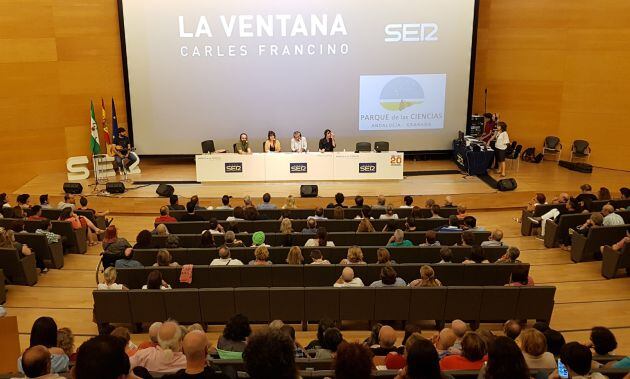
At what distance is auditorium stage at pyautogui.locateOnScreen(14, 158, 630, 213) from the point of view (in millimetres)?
12508

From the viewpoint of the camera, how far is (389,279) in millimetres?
6754

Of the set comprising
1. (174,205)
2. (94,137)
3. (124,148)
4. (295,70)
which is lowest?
(174,205)

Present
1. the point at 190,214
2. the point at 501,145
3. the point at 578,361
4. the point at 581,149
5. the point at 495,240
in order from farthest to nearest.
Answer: the point at 581,149, the point at 501,145, the point at 190,214, the point at 495,240, the point at 578,361

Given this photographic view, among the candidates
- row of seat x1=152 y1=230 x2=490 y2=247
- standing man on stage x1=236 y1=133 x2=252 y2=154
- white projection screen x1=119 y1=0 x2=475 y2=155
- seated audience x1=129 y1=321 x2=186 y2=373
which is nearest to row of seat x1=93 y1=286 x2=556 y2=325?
row of seat x1=152 y1=230 x2=490 y2=247

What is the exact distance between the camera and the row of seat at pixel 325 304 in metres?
6.72

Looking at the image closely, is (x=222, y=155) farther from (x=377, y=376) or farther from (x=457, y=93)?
(x=377, y=376)

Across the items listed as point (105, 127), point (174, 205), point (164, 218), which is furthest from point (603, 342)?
point (105, 127)

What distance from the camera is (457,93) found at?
1507 centimetres

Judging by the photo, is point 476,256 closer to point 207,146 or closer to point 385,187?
point 385,187

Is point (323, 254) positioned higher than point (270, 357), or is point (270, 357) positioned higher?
point (270, 357)

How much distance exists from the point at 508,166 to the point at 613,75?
134 inches

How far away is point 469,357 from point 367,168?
927 cm

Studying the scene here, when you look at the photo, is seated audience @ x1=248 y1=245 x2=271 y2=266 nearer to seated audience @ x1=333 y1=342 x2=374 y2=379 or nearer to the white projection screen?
seated audience @ x1=333 y1=342 x2=374 y2=379

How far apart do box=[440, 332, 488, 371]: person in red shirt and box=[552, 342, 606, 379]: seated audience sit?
60 centimetres
